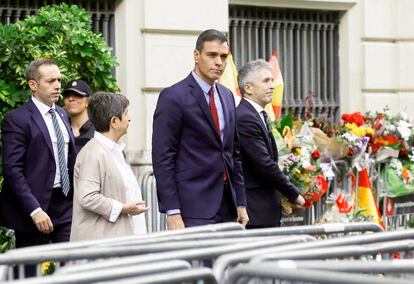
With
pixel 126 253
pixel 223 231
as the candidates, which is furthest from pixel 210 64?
pixel 126 253

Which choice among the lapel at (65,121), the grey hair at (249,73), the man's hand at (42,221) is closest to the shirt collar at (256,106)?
the grey hair at (249,73)

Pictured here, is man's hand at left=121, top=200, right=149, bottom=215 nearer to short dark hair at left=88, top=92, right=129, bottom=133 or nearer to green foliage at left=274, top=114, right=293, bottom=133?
short dark hair at left=88, top=92, right=129, bottom=133

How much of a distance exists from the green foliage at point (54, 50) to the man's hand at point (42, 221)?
0.95 meters

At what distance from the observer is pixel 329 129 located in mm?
11227

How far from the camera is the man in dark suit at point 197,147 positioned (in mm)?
7879

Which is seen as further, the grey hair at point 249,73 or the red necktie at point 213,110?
the grey hair at point 249,73

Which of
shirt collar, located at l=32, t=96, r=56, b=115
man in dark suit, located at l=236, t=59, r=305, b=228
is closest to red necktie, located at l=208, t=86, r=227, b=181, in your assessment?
man in dark suit, located at l=236, t=59, r=305, b=228

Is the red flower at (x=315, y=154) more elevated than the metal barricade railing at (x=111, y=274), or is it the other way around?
the red flower at (x=315, y=154)

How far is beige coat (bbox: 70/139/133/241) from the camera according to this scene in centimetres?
742

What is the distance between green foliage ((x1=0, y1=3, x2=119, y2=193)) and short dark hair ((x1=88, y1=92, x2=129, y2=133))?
1512 mm

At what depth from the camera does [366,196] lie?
11.3 m

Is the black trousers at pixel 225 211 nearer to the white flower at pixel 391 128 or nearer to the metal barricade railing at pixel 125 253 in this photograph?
the metal barricade railing at pixel 125 253

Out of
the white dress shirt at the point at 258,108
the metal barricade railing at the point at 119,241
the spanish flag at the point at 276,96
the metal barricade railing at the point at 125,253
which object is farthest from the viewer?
the spanish flag at the point at 276,96

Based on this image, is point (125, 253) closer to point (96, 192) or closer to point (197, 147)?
point (96, 192)
